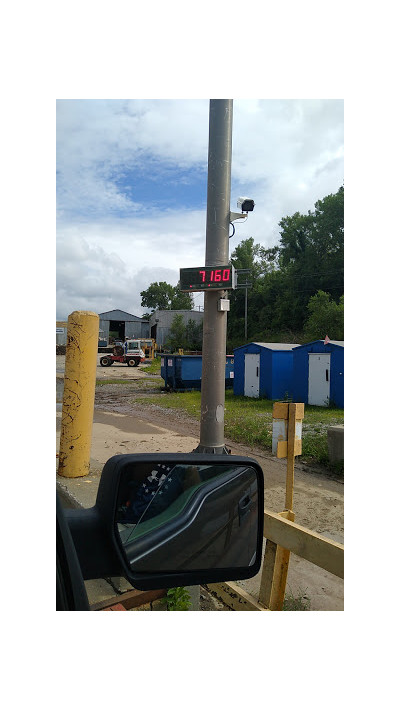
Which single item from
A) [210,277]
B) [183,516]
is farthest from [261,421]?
[183,516]

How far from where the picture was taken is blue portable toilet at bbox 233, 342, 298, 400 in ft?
43.1

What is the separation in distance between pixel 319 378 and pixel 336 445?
17.5ft

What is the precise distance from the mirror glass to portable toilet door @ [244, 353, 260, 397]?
12.5 metres

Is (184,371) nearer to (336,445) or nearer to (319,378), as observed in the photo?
(319,378)

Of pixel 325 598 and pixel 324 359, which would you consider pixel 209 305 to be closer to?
pixel 325 598

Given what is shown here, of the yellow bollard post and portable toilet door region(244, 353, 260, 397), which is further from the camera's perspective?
portable toilet door region(244, 353, 260, 397)

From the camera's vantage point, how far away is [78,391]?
4.19m

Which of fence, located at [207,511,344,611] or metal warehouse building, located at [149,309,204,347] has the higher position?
metal warehouse building, located at [149,309,204,347]

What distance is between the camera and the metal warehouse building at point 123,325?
190 ft

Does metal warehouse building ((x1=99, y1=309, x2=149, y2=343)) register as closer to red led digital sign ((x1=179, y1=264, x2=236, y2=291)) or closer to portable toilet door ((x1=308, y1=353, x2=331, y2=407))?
portable toilet door ((x1=308, y1=353, x2=331, y2=407))

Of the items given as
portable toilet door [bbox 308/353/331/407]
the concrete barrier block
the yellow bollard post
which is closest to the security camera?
the yellow bollard post

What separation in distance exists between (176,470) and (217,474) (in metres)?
0.14

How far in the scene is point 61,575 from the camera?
968 mm

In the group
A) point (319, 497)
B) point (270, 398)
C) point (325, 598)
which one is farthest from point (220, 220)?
point (270, 398)
